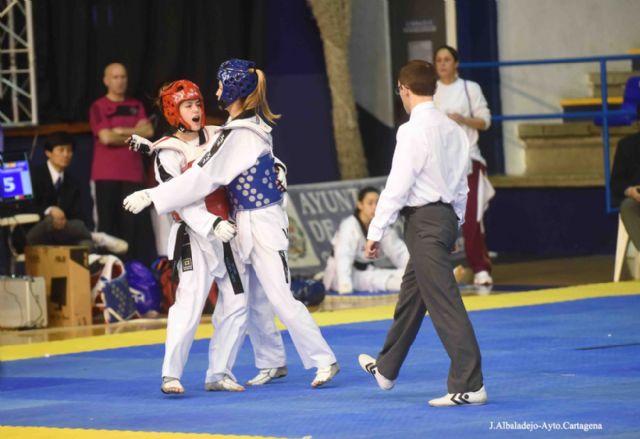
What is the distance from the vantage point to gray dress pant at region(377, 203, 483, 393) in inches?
316

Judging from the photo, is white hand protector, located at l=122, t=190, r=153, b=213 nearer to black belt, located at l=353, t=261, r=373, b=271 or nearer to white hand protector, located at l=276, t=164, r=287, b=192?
white hand protector, located at l=276, t=164, r=287, b=192

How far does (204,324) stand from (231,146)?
A: 405 cm

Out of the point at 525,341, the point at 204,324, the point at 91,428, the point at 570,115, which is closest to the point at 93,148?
the point at 204,324

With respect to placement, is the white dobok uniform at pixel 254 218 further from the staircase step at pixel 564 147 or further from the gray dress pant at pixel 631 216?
the staircase step at pixel 564 147

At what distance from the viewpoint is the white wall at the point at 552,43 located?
18438 mm

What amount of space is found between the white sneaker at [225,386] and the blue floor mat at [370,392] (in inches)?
3.0

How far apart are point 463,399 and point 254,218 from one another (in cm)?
170

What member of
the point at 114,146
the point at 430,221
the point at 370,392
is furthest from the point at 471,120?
the point at 430,221

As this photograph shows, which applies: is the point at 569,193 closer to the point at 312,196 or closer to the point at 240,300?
the point at 312,196

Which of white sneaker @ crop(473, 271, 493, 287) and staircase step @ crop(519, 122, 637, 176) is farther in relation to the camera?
staircase step @ crop(519, 122, 637, 176)

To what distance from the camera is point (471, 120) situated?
1438 centimetres

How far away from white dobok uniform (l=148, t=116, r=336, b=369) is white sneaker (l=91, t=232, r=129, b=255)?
493 cm

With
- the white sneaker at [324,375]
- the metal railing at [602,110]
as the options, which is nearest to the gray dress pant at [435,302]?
the white sneaker at [324,375]

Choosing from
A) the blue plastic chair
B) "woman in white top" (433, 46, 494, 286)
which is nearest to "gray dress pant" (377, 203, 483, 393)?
"woman in white top" (433, 46, 494, 286)
